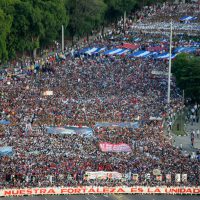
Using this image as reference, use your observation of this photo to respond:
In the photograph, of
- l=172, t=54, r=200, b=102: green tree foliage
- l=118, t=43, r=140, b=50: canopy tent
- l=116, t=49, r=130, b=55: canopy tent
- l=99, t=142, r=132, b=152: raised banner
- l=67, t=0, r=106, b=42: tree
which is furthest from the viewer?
l=67, t=0, r=106, b=42: tree

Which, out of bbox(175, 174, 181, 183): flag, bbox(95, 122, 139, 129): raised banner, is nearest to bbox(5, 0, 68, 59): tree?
bbox(95, 122, 139, 129): raised banner

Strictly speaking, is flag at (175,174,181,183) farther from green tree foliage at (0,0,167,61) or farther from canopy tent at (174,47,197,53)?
canopy tent at (174,47,197,53)

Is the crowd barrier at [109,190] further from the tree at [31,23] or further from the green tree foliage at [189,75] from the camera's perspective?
the tree at [31,23]

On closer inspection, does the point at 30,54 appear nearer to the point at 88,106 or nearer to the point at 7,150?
the point at 88,106

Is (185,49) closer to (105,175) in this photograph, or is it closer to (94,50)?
(94,50)

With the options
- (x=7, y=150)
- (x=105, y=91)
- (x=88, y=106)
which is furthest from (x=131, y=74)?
(x=7, y=150)

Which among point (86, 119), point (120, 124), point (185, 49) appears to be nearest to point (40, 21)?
point (185, 49)

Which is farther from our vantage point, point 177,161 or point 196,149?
point 196,149
